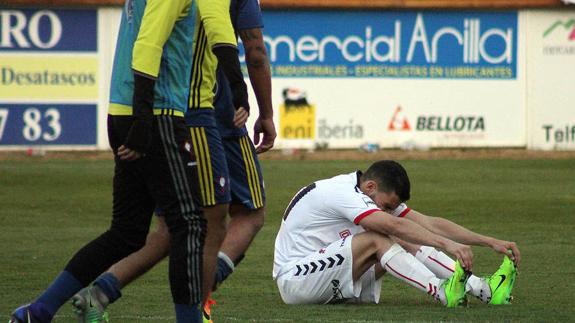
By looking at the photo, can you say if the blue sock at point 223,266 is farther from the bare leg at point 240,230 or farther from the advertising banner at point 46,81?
the advertising banner at point 46,81

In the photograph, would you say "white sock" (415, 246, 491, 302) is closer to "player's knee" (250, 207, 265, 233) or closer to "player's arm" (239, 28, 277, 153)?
"player's knee" (250, 207, 265, 233)

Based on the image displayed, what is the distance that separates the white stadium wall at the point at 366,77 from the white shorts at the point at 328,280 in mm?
16457

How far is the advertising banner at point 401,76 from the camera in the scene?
26.0 meters

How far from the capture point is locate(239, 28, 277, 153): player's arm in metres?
7.70

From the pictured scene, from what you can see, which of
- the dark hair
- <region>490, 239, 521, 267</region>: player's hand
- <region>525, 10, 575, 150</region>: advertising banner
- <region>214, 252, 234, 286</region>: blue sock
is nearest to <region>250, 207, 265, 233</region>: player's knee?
<region>214, 252, 234, 286</region>: blue sock

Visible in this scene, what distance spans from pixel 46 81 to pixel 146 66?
18.9 meters

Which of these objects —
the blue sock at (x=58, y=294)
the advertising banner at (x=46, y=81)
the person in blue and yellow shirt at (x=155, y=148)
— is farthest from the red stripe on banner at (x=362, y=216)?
the advertising banner at (x=46, y=81)

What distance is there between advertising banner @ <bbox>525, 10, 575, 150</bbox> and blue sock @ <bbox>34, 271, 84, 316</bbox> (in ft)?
68.4

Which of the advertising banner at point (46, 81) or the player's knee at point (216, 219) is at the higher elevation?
the advertising banner at point (46, 81)

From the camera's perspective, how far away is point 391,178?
820 cm

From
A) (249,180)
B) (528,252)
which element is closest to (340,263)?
(249,180)

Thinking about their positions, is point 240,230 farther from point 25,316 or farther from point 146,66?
point 146,66

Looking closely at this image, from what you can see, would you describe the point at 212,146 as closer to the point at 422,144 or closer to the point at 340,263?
the point at 340,263

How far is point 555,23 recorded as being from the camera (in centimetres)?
2706
